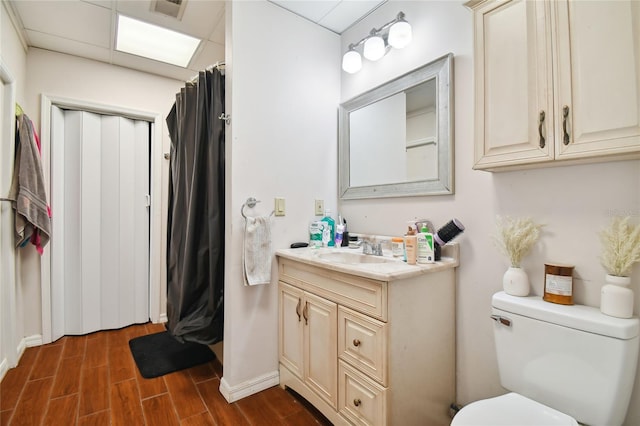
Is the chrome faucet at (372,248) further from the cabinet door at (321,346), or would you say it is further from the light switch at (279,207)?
the light switch at (279,207)

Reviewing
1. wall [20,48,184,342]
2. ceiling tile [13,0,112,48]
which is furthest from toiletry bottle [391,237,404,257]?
ceiling tile [13,0,112,48]

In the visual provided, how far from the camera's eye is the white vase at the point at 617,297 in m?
0.92

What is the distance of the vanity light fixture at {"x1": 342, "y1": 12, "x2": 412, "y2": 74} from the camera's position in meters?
1.61

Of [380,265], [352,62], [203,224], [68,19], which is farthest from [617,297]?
[68,19]

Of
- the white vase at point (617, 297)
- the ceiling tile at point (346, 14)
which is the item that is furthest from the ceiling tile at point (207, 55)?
the white vase at point (617, 297)

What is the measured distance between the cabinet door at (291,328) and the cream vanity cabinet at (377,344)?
16 mm

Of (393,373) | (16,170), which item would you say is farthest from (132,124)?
(393,373)

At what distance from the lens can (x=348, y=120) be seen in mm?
2076

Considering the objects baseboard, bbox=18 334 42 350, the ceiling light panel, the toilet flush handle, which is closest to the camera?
the toilet flush handle

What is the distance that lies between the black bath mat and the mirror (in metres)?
1.58

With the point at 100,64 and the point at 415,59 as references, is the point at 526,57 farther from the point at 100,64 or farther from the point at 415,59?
the point at 100,64

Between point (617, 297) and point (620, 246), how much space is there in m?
0.16

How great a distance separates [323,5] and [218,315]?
2.08 m

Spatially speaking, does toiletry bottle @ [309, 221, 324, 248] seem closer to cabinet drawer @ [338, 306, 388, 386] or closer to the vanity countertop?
the vanity countertop
